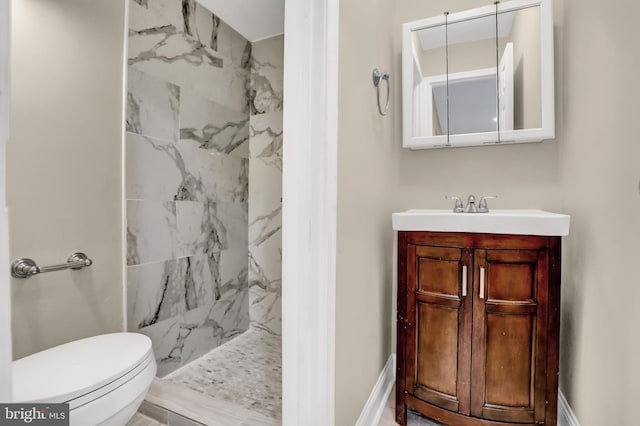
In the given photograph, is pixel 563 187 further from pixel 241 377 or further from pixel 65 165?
pixel 65 165

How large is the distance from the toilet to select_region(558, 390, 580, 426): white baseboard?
1704mm

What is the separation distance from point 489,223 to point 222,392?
61.6 inches

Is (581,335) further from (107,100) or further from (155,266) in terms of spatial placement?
(107,100)

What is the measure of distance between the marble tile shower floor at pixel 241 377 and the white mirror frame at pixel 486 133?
5.12 feet

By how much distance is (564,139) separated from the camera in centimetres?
148

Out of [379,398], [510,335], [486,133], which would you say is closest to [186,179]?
[379,398]

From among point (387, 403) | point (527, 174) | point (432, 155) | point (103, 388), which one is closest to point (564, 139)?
point (527, 174)

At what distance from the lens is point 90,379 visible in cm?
96

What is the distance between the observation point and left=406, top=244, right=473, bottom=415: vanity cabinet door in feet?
4.25

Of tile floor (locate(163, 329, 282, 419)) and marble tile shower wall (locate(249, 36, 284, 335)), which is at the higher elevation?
marble tile shower wall (locate(249, 36, 284, 335))

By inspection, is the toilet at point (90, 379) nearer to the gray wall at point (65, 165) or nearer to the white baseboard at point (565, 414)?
the gray wall at point (65, 165)

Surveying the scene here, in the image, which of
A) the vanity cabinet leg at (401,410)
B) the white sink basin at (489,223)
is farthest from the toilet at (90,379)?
the white sink basin at (489,223)

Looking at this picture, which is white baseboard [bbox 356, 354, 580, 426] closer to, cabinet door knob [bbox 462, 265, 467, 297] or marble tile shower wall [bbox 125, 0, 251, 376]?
cabinet door knob [bbox 462, 265, 467, 297]

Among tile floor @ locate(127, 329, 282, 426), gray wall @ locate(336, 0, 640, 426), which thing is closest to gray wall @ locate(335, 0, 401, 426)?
gray wall @ locate(336, 0, 640, 426)
